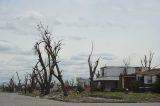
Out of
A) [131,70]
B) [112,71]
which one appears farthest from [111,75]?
[131,70]

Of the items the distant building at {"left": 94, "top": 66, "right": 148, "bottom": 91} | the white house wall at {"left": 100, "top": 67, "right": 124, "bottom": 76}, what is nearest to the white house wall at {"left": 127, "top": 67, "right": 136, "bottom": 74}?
the distant building at {"left": 94, "top": 66, "right": 148, "bottom": 91}

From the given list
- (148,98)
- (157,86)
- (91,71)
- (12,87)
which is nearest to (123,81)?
(91,71)

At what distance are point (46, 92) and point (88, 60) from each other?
938 centimetres

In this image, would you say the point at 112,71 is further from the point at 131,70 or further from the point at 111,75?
the point at 131,70

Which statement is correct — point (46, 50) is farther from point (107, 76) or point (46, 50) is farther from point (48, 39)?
point (107, 76)

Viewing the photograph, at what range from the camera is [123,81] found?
85.2 metres

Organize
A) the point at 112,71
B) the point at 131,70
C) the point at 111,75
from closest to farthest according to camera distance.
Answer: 1. the point at 111,75
2. the point at 112,71
3. the point at 131,70

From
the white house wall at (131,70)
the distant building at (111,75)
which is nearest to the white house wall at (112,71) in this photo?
the distant building at (111,75)

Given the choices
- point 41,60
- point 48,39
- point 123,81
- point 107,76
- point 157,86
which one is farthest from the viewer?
point 107,76

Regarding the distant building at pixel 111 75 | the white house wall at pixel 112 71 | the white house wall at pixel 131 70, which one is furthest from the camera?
the white house wall at pixel 131 70

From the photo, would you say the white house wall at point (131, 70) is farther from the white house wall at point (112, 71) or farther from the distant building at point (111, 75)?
the white house wall at point (112, 71)

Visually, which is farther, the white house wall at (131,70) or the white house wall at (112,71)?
the white house wall at (131,70)

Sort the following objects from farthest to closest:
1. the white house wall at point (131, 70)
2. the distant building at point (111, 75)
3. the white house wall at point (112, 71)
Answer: the white house wall at point (131, 70), the white house wall at point (112, 71), the distant building at point (111, 75)

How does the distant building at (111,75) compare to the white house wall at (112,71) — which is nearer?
the distant building at (111,75)
